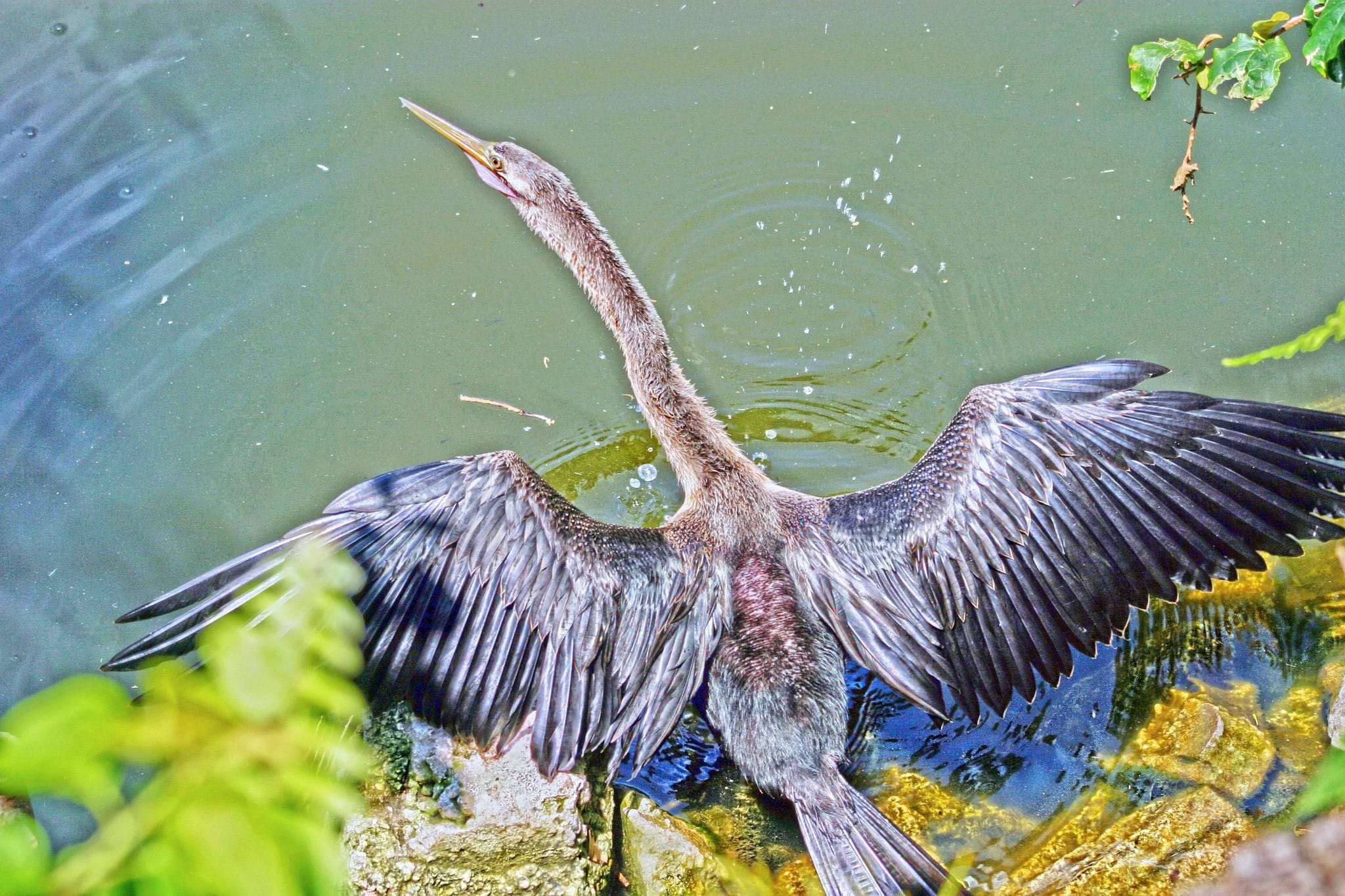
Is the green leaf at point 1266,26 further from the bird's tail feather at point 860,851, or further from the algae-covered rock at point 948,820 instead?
the bird's tail feather at point 860,851

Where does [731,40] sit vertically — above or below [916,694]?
above

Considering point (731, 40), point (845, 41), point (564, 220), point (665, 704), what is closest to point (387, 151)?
point (564, 220)

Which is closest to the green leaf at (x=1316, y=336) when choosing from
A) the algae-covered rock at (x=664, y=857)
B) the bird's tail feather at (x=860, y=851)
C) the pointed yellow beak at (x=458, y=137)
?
the bird's tail feather at (x=860, y=851)

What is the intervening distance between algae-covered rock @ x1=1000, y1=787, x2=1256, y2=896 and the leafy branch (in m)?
2.33

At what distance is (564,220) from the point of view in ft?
16.4

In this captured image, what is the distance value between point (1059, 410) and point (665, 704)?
5.80 ft

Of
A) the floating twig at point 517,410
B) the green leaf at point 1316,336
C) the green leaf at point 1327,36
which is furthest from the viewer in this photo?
the floating twig at point 517,410

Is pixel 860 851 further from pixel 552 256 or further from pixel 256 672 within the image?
pixel 552 256

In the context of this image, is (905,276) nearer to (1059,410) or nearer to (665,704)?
(1059,410)

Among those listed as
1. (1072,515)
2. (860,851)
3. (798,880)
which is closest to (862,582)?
(1072,515)

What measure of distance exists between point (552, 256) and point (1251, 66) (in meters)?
3.33

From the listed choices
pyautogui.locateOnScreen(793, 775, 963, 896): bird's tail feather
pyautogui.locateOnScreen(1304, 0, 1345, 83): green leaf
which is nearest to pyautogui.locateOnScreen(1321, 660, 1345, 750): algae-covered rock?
pyautogui.locateOnScreen(793, 775, 963, 896): bird's tail feather

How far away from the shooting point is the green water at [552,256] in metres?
5.18

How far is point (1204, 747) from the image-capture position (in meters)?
3.67
